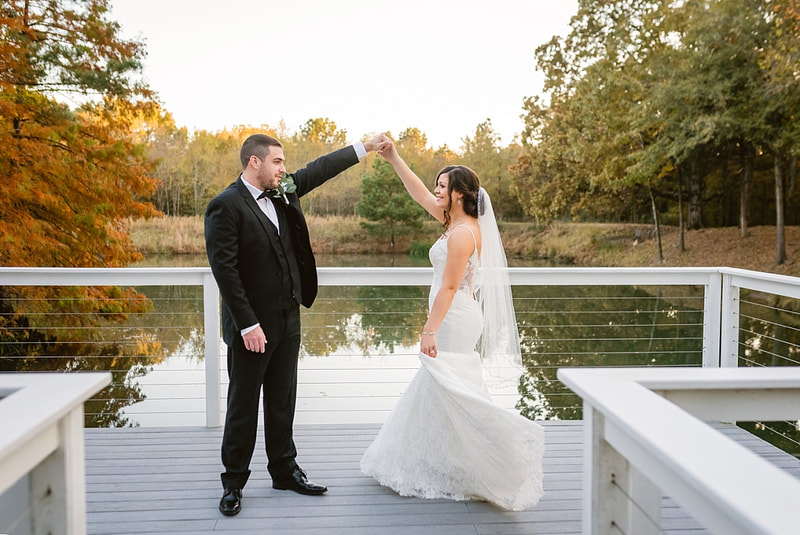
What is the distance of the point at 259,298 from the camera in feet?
8.51

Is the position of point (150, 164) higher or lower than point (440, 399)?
higher

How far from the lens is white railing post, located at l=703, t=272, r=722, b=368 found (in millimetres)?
3711

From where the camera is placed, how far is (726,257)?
16.4 meters

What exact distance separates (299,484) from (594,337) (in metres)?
5.45

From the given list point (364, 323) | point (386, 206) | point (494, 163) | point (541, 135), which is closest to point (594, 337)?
point (364, 323)

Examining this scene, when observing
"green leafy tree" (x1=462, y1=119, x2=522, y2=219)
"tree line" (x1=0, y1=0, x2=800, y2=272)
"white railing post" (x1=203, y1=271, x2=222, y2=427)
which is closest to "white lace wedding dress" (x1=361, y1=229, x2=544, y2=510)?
"white railing post" (x1=203, y1=271, x2=222, y2=427)

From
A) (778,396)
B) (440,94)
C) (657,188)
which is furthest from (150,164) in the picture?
(440,94)

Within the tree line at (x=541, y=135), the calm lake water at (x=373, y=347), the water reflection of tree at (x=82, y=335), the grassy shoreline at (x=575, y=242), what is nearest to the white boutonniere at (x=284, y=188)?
the calm lake water at (x=373, y=347)

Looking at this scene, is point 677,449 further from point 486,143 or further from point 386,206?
point 486,143

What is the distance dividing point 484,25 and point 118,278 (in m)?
23.1

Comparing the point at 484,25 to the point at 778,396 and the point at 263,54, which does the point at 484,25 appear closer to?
the point at 263,54

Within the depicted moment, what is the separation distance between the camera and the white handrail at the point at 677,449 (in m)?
0.84

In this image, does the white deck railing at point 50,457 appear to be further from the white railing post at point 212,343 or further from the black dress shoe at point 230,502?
the white railing post at point 212,343

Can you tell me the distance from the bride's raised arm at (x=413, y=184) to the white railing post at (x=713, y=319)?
1789mm
